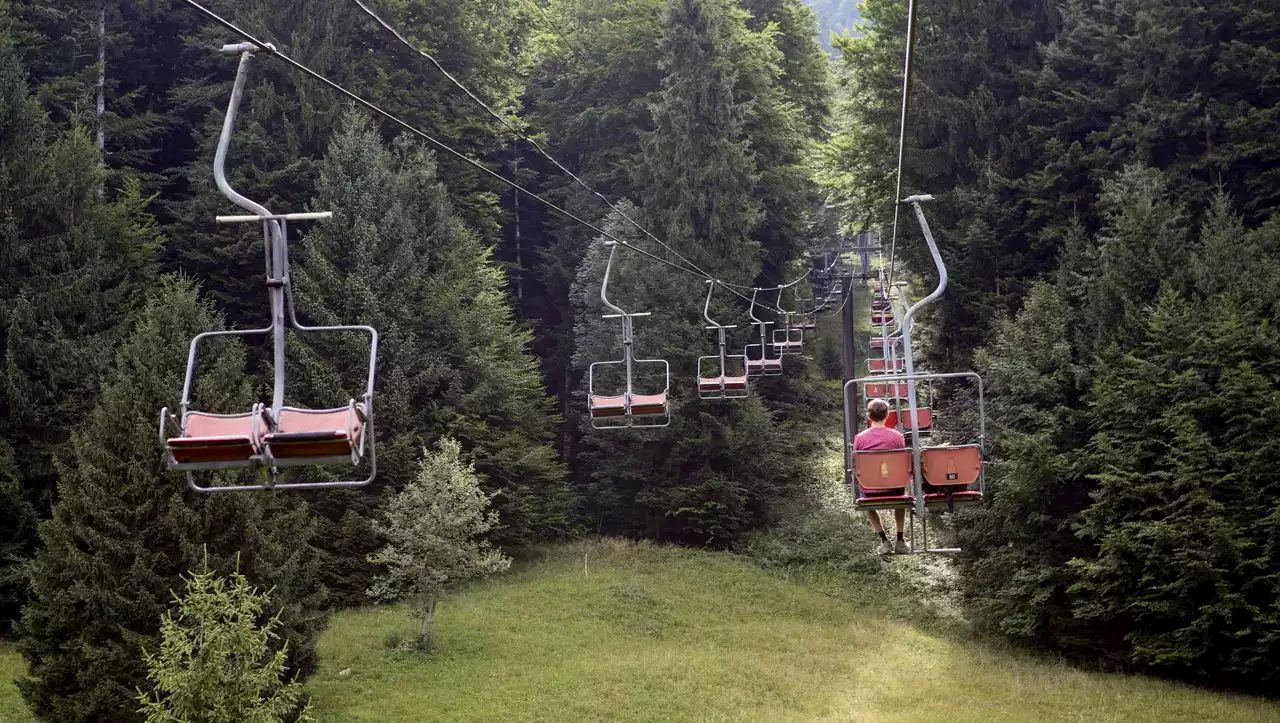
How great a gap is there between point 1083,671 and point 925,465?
15705 mm

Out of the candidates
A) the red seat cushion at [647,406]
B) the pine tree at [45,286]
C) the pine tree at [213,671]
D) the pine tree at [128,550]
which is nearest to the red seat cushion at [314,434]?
the pine tree at [213,671]

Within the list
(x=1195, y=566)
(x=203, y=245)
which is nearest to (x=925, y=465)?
(x=1195, y=566)

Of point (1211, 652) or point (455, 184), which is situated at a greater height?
point (455, 184)

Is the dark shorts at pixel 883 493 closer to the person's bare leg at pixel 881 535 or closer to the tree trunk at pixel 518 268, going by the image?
the person's bare leg at pixel 881 535

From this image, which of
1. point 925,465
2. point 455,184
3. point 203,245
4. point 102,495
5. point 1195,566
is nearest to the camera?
point 925,465

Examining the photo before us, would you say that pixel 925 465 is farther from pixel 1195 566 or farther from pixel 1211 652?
pixel 1211 652

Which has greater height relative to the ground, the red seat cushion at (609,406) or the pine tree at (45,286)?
the pine tree at (45,286)

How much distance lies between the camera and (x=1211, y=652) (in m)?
23.2

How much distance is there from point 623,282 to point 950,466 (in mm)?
27676

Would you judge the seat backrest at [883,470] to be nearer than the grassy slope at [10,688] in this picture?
Yes

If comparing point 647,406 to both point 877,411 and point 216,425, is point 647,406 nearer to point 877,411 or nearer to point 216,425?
point 877,411

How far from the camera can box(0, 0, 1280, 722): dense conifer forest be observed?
73.0ft

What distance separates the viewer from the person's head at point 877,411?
11.8 metres

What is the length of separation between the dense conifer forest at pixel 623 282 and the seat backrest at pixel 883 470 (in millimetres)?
9889
